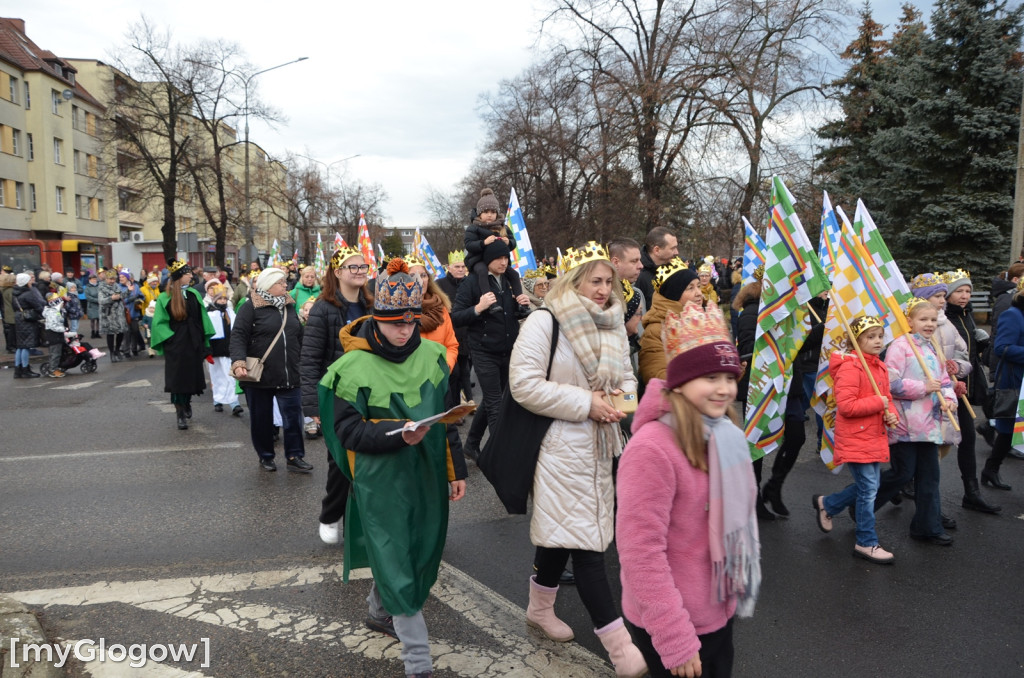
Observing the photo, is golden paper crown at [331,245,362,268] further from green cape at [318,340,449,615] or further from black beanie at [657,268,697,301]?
green cape at [318,340,449,615]

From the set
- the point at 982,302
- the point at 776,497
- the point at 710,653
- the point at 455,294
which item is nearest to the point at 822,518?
the point at 776,497

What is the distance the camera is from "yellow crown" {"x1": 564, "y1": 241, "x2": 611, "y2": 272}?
371 cm

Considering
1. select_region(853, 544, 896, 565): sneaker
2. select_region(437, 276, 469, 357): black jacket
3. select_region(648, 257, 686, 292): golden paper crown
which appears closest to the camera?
select_region(853, 544, 896, 565): sneaker

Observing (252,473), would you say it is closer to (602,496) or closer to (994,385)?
(602,496)

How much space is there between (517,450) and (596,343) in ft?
2.07

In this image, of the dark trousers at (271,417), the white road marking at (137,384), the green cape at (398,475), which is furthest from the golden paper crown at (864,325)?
the white road marking at (137,384)

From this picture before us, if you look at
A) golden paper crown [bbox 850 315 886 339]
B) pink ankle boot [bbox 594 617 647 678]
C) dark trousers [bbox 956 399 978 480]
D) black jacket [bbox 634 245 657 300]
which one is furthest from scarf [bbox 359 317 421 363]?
dark trousers [bbox 956 399 978 480]

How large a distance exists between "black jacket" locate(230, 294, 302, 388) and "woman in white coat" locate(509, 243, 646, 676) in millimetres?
3688

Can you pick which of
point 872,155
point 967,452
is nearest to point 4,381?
point 967,452

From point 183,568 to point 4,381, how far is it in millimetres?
11476

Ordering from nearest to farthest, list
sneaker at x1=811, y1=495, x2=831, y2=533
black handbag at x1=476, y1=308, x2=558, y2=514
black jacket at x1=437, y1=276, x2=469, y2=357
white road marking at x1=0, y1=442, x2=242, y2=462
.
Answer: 1. black handbag at x1=476, y1=308, x2=558, y2=514
2. sneaker at x1=811, y1=495, x2=831, y2=533
3. white road marking at x1=0, y1=442, x2=242, y2=462
4. black jacket at x1=437, y1=276, x2=469, y2=357

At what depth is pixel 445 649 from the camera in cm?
366

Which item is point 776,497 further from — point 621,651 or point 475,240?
point 475,240

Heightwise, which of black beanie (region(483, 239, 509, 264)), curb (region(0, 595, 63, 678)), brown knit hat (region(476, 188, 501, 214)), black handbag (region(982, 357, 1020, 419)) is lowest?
curb (region(0, 595, 63, 678))
